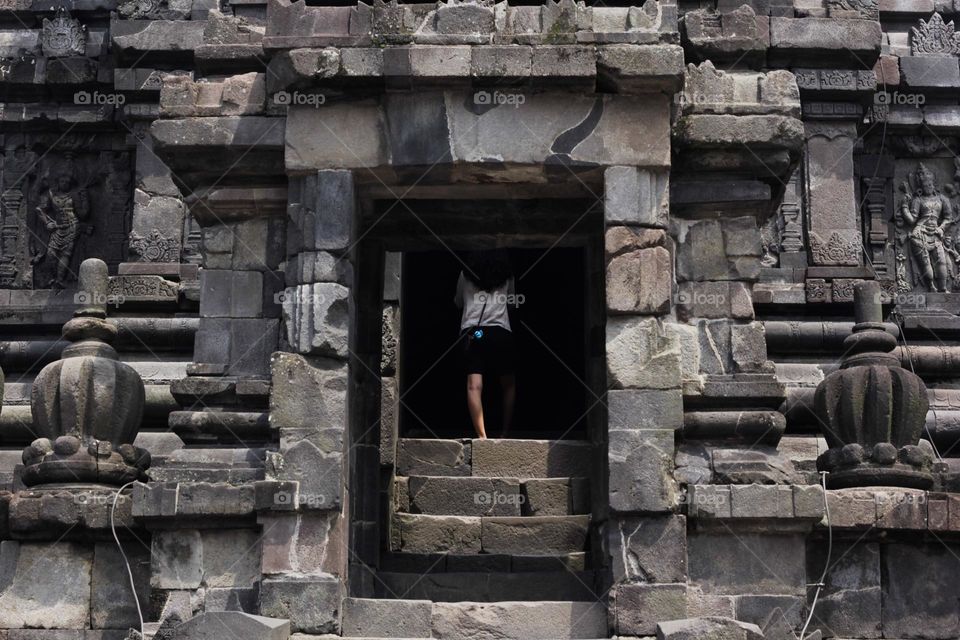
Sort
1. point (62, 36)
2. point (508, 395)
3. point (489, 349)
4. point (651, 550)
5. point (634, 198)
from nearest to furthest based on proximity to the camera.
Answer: point (651, 550)
point (634, 198)
point (489, 349)
point (508, 395)
point (62, 36)

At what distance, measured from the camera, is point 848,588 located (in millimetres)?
10906

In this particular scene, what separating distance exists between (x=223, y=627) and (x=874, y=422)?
435 cm

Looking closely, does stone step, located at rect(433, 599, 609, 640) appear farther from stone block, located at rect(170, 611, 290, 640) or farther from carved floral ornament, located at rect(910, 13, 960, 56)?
carved floral ornament, located at rect(910, 13, 960, 56)

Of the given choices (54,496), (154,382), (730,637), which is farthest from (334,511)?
(154,382)

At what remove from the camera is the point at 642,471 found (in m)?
10.6

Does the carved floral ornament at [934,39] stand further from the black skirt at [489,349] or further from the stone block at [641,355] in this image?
the stone block at [641,355]

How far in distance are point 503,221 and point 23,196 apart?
7704mm

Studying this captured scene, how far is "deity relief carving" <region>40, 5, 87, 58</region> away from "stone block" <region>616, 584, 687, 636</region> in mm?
10435

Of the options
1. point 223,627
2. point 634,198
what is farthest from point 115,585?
point 634,198

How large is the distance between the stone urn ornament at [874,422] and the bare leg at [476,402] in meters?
3.99

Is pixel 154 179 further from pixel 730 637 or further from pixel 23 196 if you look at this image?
pixel 730 637

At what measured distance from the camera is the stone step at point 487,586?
12297 mm

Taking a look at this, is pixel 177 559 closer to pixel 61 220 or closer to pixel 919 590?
pixel 919 590

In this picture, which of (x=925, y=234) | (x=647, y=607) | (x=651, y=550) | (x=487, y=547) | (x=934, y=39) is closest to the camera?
(x=647, y=607)
